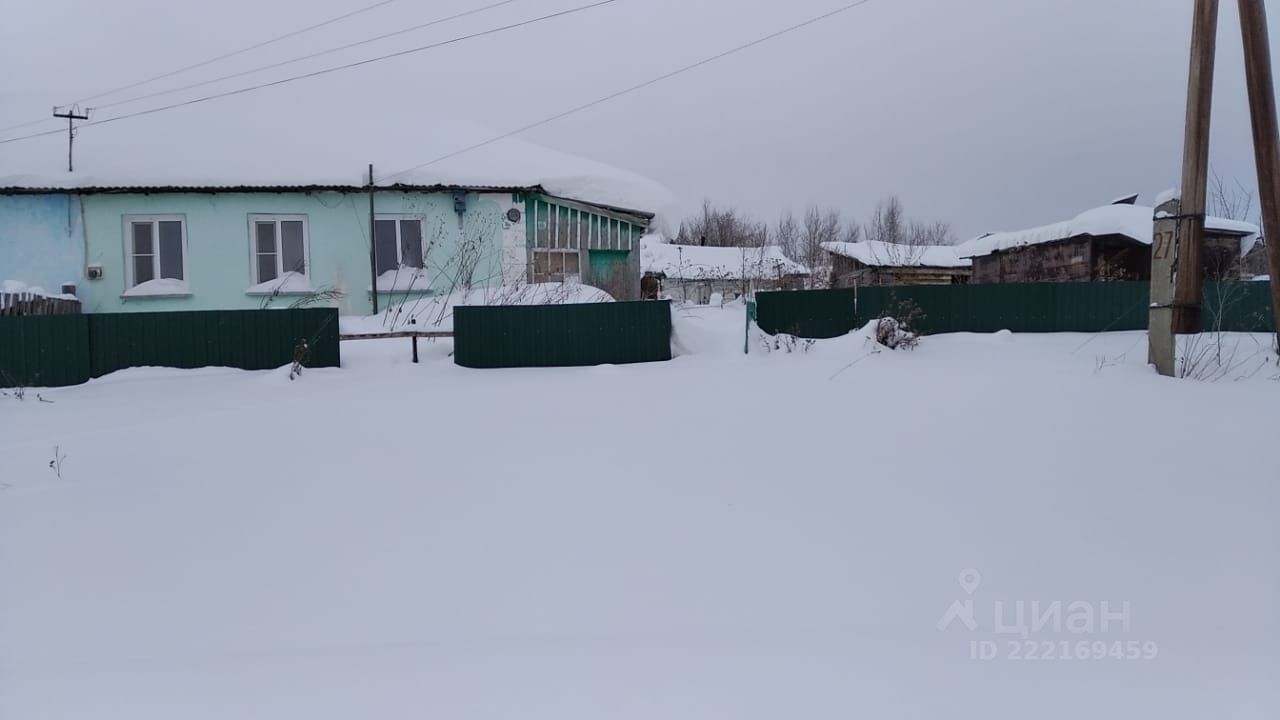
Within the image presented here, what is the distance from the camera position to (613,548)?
145 inches

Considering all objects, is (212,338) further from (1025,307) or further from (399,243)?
(1025,307)

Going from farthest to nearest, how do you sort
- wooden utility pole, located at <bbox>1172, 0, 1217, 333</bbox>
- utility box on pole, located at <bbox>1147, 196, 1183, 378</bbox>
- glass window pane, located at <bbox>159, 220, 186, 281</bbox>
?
1. glass window pane, located at <bbox>159, 220, 186, 281</bbox>
2. utility box on pole, located at <bbox>1147, 196, 1183, 378</bbox>
3. wooden utility pole, located at <bbox>1172, 0, 1217, 333</bbox>

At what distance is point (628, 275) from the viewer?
1388 cm

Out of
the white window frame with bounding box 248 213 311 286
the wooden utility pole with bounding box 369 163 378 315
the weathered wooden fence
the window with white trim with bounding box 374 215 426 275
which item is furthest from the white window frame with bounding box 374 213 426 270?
the weathered wooden fence

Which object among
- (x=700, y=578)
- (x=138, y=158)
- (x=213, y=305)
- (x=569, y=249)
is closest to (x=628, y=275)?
(x=569, y=249)

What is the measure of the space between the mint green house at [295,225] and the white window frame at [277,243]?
0.02 meters

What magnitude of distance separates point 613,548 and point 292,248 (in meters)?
11.8

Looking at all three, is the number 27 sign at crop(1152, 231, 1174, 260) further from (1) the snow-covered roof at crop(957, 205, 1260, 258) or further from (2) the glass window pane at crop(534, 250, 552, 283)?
(1) the snow-covered roof at crop(957, 205, 1260, 258)

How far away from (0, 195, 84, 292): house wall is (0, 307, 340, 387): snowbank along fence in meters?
4.86

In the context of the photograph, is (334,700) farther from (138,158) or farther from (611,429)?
(138,158)

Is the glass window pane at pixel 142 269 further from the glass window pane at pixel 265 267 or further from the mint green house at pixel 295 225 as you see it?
the glass window pane at pixel 265 267

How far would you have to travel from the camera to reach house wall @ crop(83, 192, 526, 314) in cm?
1245

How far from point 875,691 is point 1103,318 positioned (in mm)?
13595

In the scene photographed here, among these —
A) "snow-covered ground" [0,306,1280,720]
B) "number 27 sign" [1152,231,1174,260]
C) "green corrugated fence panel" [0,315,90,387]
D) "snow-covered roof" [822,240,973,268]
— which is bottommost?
"snow-covered ground" [0,306,1280,720]
